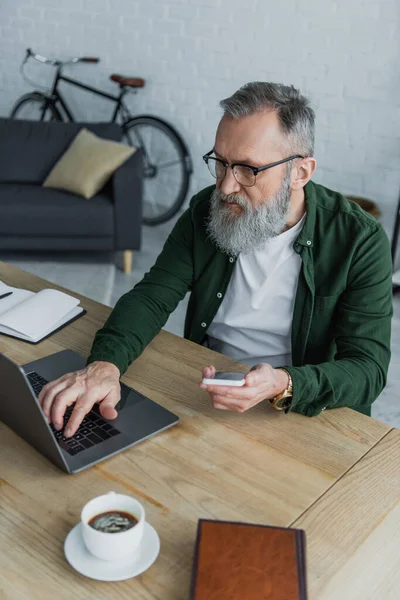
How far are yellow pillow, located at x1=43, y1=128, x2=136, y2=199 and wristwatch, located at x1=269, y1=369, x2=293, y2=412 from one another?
9.44 ft

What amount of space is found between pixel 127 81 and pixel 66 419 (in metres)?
3.89

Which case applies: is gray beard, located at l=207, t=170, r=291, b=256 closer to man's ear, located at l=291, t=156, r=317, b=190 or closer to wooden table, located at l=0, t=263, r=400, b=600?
man's ear, located at l=291, t=156, r=317, b=190

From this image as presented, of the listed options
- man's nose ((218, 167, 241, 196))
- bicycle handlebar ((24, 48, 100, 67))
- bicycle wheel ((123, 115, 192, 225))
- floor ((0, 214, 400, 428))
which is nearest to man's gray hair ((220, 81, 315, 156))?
man's nose ((218, 167, 241, 196))

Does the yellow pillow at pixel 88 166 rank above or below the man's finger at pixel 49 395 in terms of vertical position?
below

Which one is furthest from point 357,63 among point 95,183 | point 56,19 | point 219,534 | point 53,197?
point 219,534

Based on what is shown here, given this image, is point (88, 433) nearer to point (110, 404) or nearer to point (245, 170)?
point (110, 404)

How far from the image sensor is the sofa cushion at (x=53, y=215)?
3969 millimetres

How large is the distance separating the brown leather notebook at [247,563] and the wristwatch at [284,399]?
367mm

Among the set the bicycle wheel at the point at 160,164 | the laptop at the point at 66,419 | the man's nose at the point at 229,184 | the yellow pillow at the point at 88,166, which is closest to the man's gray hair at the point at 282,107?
the man's nose at the point at 229,184

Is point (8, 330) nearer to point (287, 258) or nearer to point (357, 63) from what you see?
point (287, 258)

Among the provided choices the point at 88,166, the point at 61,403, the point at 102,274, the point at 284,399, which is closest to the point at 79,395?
the point at 61,403

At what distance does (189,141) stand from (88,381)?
3.74 m

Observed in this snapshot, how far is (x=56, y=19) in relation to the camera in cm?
529

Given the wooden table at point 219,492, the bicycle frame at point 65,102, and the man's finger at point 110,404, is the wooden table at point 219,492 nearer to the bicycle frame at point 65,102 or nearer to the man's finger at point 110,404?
the man's finger at point 110,404
